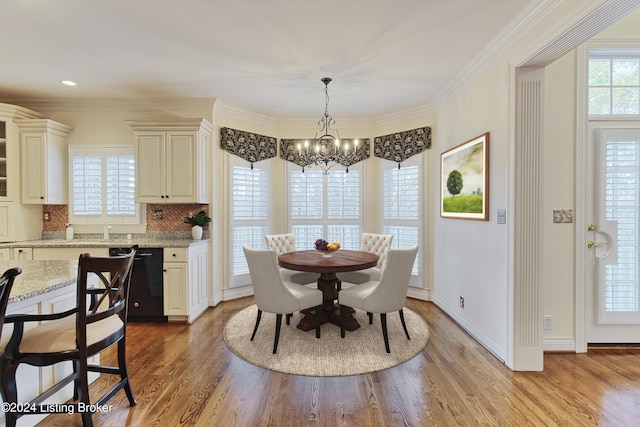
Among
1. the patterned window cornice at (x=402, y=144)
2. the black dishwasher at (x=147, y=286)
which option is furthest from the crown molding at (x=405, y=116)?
the black dishwasher at (x=147, y=286)

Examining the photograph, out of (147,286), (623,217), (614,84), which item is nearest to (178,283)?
(147,286)

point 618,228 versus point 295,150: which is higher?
point 295,150

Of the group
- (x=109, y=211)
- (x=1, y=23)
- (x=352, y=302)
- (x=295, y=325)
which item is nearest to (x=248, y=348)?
(x=295, y=325)

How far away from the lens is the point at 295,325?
340cm

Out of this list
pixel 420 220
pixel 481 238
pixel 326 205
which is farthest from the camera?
pixel 326 205

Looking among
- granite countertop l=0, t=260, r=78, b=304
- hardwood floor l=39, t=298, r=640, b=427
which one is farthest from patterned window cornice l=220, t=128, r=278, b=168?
hardwood floor l=39, t=298, r=640, b=427

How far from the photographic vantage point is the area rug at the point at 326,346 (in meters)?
2.52

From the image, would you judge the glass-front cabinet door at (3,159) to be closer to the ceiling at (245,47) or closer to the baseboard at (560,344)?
the ceiling at (245,47)

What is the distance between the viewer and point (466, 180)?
10.9 feet

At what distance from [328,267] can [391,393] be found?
3.85 ft

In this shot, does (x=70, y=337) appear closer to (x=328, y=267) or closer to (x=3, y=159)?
(x=328, y=267)

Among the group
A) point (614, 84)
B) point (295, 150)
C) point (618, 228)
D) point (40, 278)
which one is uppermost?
point (614, 84)

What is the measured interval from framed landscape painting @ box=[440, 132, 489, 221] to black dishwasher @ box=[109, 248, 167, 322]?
3576 millimetres

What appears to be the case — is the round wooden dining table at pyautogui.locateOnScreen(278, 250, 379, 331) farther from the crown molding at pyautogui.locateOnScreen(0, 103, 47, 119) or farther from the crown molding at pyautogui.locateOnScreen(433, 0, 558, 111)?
the crown molding at pyautogui.locateOnScreen(0, 103, 47, 119)
